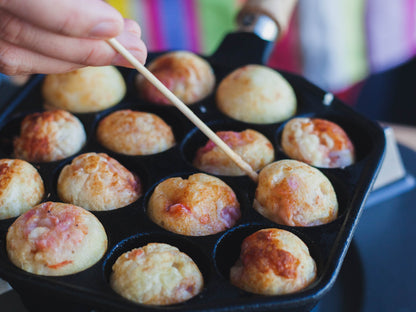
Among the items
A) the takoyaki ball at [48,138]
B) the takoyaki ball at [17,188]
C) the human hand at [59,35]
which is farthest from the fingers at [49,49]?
the takoyaki ball at [48,138]

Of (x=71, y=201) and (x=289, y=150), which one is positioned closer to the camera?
(x=71, y=201)

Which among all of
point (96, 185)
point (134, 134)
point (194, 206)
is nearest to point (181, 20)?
point (134, 134)

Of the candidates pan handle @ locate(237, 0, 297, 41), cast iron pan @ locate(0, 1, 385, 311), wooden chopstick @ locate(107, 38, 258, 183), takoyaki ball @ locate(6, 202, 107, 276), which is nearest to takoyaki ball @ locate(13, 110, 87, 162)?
cast iron pan @ locate(0, 1, 385, 311)

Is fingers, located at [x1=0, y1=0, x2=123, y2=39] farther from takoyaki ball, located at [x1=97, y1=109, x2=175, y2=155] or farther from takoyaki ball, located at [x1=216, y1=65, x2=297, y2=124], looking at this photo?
takoyaki ball, located at [x1=216, y1=65, x2=297, y2=124]

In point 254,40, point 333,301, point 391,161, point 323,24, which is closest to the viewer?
point 333,301

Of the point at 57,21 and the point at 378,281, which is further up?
the point at 57,21

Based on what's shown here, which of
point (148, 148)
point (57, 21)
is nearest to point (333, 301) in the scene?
point (148, 148)

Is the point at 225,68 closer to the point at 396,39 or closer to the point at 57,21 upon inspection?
the point at 57,21
